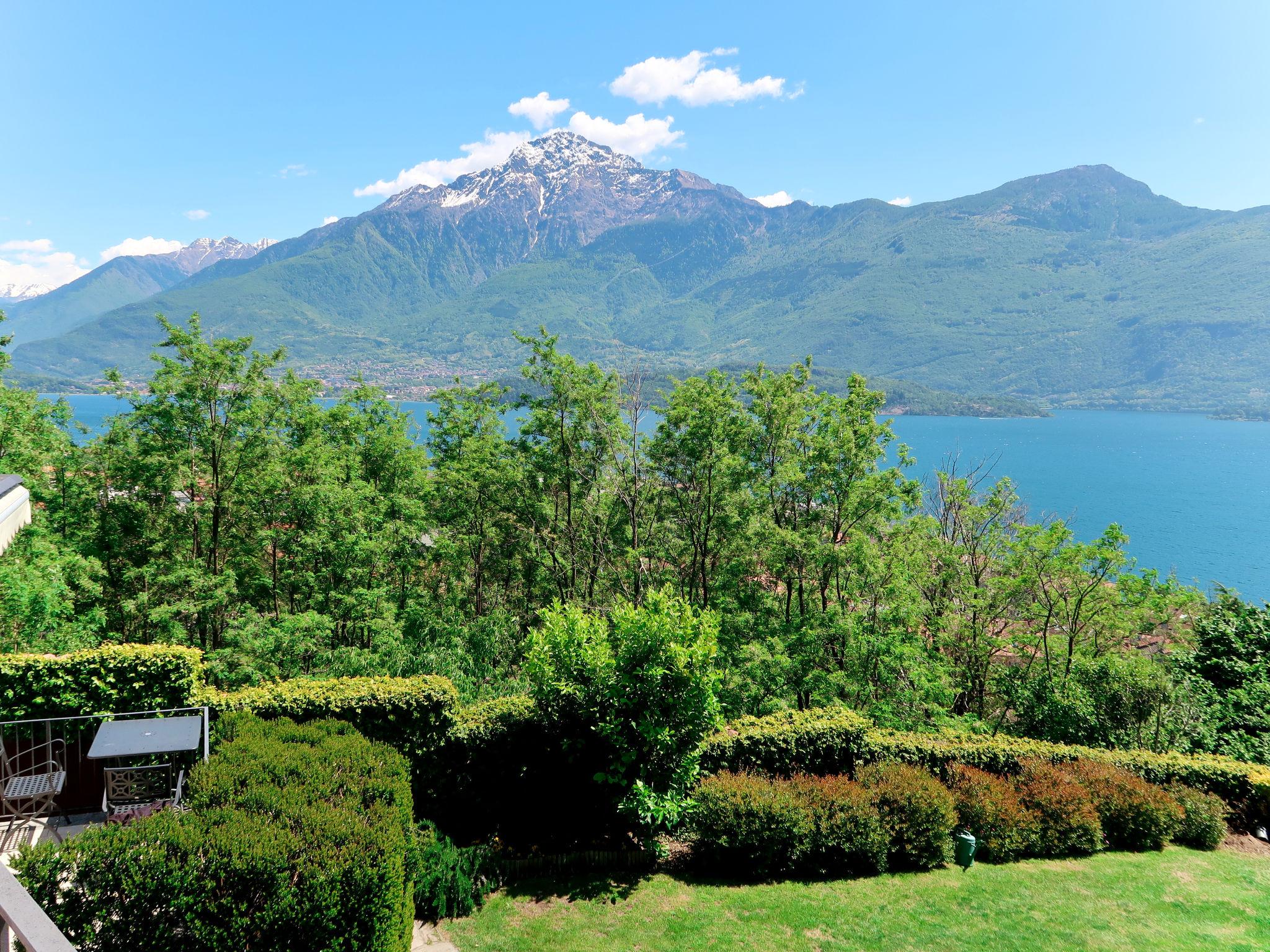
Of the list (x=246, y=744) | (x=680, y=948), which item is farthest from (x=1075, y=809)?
(x=246, y=744)

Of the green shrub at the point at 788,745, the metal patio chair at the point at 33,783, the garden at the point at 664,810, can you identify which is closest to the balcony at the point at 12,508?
the garden at the point at 664,810

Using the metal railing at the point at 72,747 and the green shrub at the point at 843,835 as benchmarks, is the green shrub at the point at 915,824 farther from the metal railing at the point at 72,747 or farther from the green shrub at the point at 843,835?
the metal railing at the point at 72,747

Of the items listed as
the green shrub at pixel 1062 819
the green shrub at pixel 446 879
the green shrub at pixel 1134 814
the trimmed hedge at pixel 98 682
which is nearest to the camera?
the green shrub at pixel 446 879

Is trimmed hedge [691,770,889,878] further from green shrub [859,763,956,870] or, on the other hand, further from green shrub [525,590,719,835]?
green shrub [525,590,719,835]

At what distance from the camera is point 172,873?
6023 mm

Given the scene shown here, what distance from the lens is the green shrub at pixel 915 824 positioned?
35.6 feet

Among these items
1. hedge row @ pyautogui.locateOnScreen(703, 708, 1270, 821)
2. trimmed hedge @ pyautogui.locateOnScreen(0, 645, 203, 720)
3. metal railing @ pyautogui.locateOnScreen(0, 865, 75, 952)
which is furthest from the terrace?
hedge row @ pyautogui.locateOnScreen(703, 708, 1270, 821)

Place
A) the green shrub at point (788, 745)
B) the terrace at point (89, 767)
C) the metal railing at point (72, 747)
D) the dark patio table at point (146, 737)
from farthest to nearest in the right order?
the green shrub at point (788, 745) → the metal railing at point (72, 747) → the terrace at point (89, 767) → the dark patio table at point (146, 737)

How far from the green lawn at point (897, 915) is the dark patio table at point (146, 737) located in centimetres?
433

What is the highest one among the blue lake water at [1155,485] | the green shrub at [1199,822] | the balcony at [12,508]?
the balcony at [12,508]

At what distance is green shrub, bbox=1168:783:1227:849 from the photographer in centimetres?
1290

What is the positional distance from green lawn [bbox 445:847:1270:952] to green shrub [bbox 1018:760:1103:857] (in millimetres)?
731

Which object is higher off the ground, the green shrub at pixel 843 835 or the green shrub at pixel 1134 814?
the green shrub at pixel 843 835

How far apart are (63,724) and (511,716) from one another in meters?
6.65
